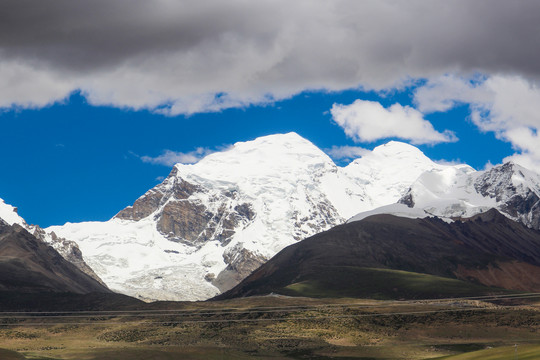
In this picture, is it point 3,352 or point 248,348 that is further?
point 248,348

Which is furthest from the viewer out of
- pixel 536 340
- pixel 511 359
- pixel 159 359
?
pixel 536 340

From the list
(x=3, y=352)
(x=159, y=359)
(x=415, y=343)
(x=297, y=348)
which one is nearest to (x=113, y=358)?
(x=159, y=359)

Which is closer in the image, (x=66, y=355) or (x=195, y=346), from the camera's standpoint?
(x=66, y=355)

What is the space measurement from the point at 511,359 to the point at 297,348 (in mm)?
74544

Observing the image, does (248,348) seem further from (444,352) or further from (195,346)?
(444,352)

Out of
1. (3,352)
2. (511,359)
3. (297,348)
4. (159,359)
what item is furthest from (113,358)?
(511,359)

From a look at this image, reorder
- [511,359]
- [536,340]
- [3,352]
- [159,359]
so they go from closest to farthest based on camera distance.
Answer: [511,359] → [3,352] → [159,359] → [536,340]

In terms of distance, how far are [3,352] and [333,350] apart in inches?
2830

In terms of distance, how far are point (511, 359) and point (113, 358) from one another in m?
86.2

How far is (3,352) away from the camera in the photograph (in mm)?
164250

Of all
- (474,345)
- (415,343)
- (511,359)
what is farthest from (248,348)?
(511,359)

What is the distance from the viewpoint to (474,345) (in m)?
191

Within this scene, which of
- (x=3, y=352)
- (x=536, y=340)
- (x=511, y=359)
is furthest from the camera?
(x=536, y=340)

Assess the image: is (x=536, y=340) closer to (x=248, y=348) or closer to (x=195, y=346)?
(x=248, y=348)
